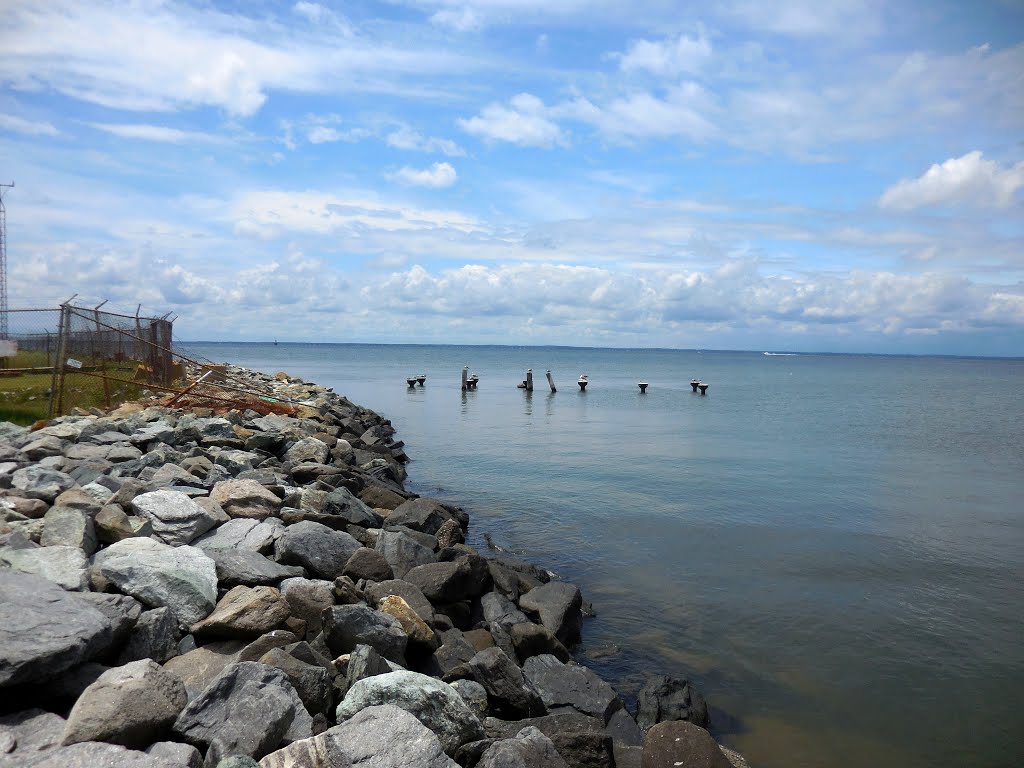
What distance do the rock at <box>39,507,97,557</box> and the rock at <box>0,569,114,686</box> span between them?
133cm

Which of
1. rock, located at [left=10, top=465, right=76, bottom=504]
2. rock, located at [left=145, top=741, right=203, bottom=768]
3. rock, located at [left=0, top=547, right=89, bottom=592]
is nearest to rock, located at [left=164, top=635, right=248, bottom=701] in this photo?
rock, located at [left=145, top=741, right=203, bottom=768]

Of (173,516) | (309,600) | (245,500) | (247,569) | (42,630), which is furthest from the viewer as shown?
(245,500)

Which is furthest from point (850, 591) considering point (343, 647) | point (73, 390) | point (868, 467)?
point (73, 390)

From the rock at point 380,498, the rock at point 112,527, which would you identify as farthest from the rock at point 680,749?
the rock at point 380,498

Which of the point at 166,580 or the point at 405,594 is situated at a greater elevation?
the point at 166,580

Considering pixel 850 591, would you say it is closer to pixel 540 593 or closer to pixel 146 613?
pixel 540 593

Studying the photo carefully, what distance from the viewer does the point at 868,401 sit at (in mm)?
50094

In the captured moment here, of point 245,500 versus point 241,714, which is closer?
point 241,714

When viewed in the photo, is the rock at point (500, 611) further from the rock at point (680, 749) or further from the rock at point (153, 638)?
the rock at point (153, 638)

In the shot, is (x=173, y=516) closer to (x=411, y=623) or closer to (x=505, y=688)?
(x=411, y=623)

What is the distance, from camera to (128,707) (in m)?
4.00

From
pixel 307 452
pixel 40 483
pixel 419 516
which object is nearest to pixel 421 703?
pixel 40 483

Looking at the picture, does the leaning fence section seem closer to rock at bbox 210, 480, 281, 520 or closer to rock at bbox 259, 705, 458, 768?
rock at bbox 210, 480, 281, 520

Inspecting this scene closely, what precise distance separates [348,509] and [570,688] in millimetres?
4746
